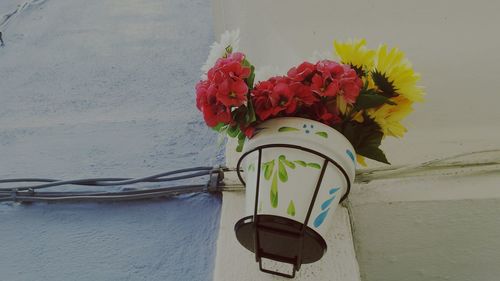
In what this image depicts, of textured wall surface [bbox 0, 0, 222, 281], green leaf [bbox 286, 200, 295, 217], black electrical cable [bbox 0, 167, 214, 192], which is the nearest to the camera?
green leaf [bbox 286, 200, 295, 217]

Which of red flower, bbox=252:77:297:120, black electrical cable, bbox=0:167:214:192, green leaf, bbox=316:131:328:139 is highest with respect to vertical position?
black electrical cable, bbox=0:167:214:192

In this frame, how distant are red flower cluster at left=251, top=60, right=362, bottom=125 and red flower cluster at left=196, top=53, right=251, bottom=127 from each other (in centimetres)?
3

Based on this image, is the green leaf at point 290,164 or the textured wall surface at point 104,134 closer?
the green leaf at point 290,164

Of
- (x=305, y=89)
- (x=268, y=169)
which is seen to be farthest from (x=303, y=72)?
(x=268, y=169)

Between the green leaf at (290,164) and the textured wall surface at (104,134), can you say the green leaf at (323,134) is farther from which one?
the textured wall surface at (104,134)

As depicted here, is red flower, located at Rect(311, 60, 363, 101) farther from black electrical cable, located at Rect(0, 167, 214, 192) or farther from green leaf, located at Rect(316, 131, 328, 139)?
black electrical cable, located at Rect(0, 167, 214, 192)

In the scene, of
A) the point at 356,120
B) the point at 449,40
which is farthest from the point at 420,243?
the point at 449,40

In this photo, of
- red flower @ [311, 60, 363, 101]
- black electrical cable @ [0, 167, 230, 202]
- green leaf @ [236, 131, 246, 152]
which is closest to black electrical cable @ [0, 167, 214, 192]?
black electrical cable @ [0, 167, 230, 202]

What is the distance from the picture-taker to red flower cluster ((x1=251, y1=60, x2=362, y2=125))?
20.7 inches

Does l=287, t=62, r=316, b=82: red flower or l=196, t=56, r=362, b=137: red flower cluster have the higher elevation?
l=287, t=62, r=316, b=82: red flower

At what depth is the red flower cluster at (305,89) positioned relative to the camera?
0.53m

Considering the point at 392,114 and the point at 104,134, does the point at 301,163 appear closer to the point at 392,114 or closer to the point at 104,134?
the point at 392,114

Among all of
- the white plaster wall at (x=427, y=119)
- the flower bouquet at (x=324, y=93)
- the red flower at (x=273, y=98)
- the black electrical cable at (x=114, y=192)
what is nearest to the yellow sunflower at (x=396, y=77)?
the flower bouquet at (x=324, y=93)

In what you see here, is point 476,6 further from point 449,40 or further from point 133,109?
point 133,109
